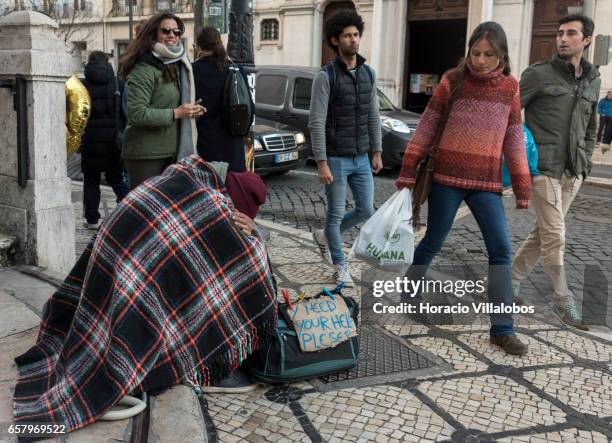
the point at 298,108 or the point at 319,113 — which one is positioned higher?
the point at 319,113

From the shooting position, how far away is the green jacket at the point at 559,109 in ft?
14.3

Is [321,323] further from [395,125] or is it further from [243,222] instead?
[395,125]

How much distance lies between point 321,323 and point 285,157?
22.3 ft

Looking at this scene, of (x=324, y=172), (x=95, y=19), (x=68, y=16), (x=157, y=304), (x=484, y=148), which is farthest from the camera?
(x=68, y=16)

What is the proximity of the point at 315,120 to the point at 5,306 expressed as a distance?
2.31 m

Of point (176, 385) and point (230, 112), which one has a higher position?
point (230, 112)

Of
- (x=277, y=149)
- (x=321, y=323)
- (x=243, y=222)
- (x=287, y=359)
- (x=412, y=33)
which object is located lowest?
(x=287, y=359)

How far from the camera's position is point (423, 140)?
4039 millimetres

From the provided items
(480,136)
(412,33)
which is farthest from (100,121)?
(412,33)

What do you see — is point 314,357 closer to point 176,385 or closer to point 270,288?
point 270,288

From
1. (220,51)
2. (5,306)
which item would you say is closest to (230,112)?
(220,51)

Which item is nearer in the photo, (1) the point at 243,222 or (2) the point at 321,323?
(1) the point at 243,222

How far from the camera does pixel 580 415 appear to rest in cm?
307

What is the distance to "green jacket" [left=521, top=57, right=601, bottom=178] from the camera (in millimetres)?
4367
